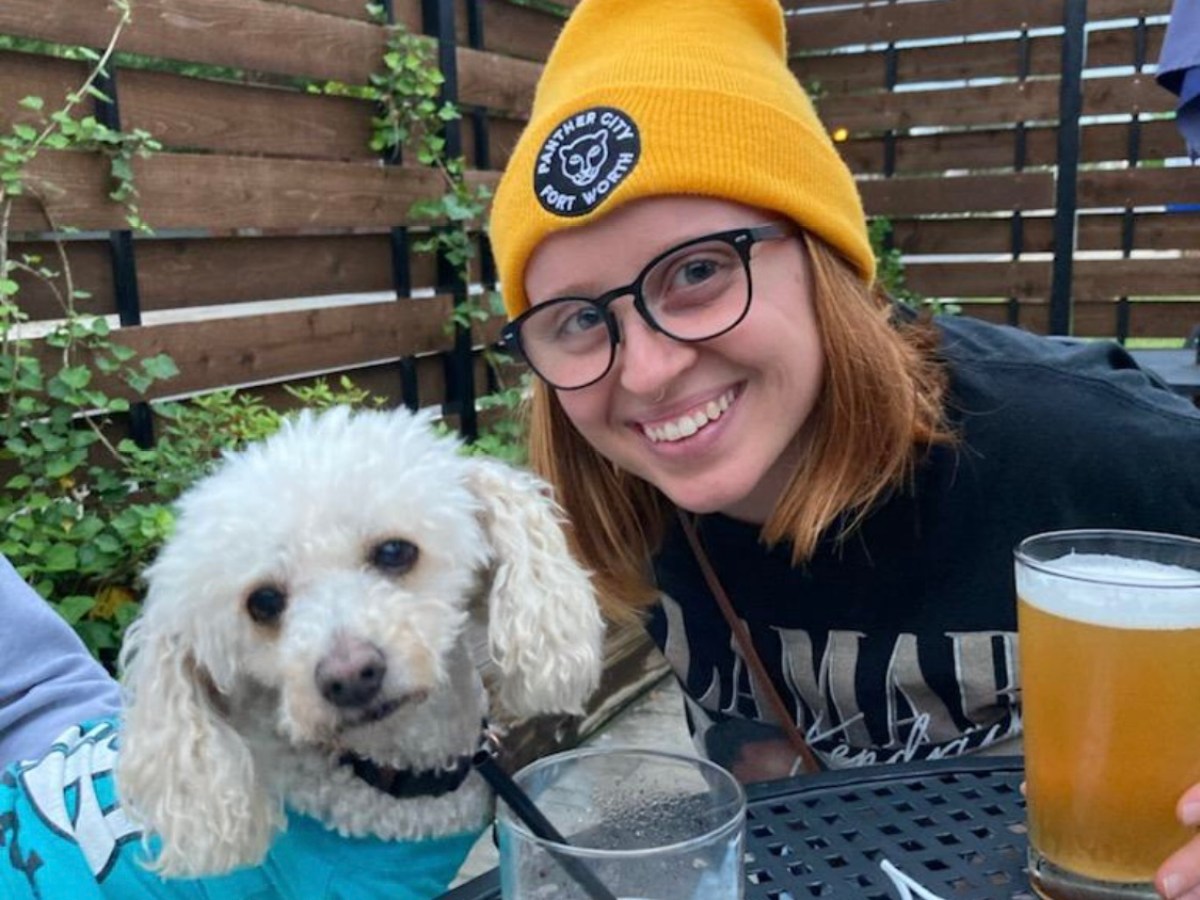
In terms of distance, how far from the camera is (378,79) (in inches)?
135

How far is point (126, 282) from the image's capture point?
104 inches

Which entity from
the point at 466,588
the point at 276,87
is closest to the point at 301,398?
the point at 276,87

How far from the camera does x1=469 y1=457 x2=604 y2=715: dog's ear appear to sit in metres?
1.47

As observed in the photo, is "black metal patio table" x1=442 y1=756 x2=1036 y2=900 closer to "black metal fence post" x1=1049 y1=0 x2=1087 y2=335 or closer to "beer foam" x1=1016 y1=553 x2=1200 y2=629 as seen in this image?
"beer foam" x1=1016 y1=553 x2=1200 y2=629

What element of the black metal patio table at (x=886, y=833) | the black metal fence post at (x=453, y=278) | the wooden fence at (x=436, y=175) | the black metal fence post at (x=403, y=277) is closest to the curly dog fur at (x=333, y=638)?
the black metal patio table at (x=886, y=833)

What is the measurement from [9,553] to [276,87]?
1587 mm

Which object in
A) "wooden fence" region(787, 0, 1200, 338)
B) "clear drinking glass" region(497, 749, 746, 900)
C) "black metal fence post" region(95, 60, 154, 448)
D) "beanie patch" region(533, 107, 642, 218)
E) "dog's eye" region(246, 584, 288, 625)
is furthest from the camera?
"wooden fence" region(787, 0, 1200, 338)

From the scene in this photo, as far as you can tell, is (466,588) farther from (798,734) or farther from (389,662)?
(798,734)

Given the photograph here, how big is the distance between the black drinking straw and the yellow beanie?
2.08ft

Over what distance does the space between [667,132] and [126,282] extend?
1.92 meters

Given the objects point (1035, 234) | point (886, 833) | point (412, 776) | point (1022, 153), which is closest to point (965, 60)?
point (1022, 153)

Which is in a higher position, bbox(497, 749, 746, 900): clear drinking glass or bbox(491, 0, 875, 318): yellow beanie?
bbox(491, 0, 875, 318): yellow beanie

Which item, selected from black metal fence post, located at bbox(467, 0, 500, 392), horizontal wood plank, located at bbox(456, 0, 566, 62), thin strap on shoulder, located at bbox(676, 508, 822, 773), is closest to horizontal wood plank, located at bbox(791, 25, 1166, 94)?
horizontal wood plank, located at bbox(456, 0, 566, 62)

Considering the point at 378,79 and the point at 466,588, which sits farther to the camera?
the point at 378,79
